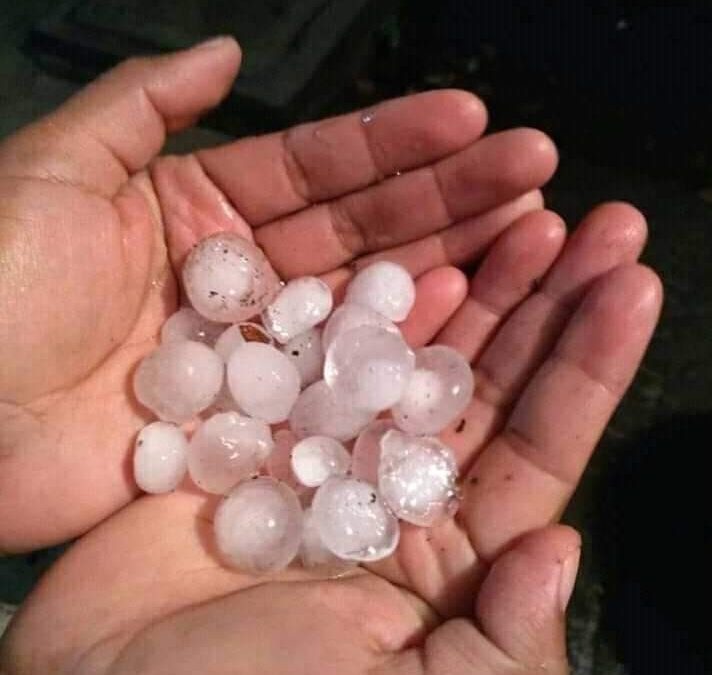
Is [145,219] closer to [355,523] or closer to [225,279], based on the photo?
[225,279]

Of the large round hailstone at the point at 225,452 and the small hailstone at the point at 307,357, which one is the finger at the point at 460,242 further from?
the large round hailstone at the point at 225,452

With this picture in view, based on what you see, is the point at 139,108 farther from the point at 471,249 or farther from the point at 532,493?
the point at 532,493

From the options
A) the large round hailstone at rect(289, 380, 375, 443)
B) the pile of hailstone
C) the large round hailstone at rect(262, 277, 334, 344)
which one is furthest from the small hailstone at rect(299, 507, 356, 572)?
the large round hailstone at rect(262, 277, 334, 344)

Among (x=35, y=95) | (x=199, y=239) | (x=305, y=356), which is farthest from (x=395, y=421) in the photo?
(x=35, y=95)

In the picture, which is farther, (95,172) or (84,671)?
(95,172)

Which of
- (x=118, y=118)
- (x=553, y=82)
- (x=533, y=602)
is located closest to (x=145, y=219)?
(x=118, y=118)
